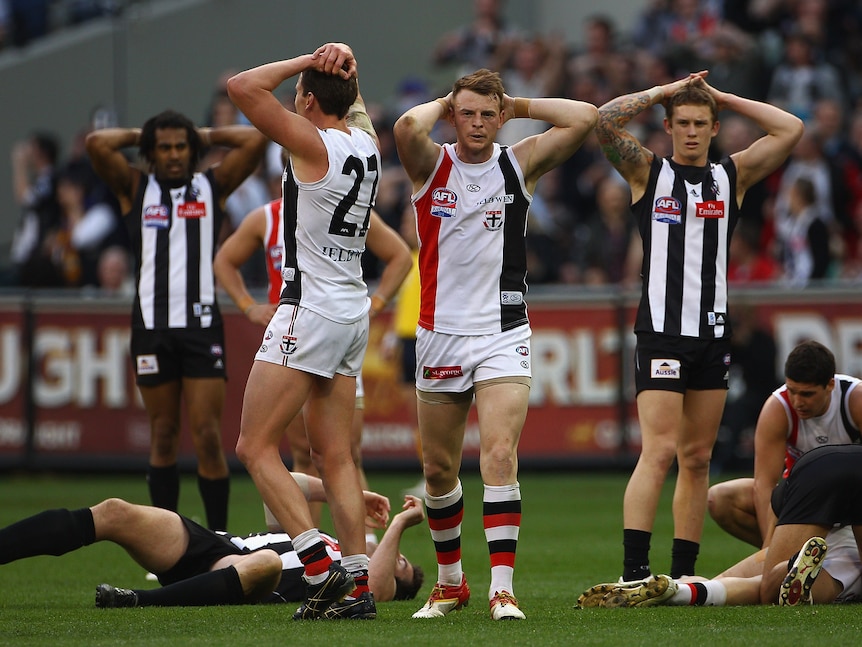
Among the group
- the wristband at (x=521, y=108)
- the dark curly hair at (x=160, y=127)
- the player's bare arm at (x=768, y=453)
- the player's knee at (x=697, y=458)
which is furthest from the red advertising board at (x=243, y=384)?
the wristband at (x=521, y=108)

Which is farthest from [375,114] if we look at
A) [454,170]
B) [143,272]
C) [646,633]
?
[646,633]

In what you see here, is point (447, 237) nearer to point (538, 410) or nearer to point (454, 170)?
point (454, 170)

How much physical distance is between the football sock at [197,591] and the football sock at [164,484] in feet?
7.20

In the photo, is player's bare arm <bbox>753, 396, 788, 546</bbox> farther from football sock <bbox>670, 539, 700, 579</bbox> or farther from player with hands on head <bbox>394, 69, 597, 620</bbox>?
player with hands on head <bbox>394, 69, 597, 620</bbox>

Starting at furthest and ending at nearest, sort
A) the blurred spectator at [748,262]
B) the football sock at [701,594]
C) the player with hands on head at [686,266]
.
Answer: the blurred spectator at [748,262] → the player with hands on head at [686,266] → the football sock at [701,594]

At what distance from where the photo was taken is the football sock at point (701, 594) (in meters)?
6.88

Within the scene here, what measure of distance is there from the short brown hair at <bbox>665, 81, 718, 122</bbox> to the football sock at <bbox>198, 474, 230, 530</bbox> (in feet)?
12.3

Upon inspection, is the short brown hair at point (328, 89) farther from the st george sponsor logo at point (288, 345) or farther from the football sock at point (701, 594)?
the football sock at point (701, 594)

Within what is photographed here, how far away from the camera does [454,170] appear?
6816 mm

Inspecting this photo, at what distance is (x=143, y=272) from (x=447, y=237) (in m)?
3.12

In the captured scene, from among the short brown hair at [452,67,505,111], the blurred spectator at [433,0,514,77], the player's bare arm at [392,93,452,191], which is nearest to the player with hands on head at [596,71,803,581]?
the short brown hair at [452,67,505,111]

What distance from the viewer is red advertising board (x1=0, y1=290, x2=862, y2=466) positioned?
591 inches

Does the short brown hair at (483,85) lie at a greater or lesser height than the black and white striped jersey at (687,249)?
greater

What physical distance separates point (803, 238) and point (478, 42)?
616cm
